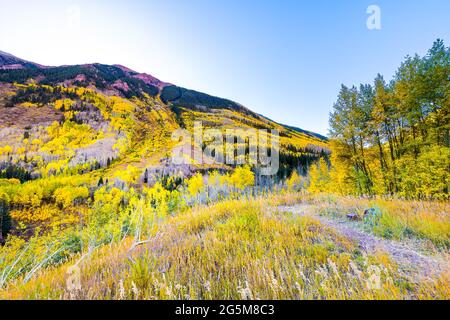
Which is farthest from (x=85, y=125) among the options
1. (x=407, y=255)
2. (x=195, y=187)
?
(x=407, y=255)

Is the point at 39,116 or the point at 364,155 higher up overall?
the point at 39,116

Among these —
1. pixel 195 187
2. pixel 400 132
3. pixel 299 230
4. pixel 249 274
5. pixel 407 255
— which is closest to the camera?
pixel 249 274

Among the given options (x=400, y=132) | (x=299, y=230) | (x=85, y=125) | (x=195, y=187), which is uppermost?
(x=85, y=125)

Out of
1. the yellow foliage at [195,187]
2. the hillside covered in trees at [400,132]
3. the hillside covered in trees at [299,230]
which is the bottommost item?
the yellow foliage at [195,187]

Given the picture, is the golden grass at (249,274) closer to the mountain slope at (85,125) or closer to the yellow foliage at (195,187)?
the yellow foliage at (195,187)

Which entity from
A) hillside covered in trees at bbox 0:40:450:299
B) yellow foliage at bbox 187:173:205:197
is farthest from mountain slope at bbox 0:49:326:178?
yellow foliage at bbox 187:173:205:197

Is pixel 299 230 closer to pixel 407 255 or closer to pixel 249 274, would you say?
pixel 407 255

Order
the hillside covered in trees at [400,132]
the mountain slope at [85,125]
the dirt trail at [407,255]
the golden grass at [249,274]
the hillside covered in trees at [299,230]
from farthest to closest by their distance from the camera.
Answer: the mountain slope at [85,125]
the hillside covered in trees at [400,132]
the dirt trail at [407,255]
the hillside covered in trees at [299,230]
the golden grass at [249,274]

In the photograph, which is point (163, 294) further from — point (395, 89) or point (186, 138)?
point (186, 138)

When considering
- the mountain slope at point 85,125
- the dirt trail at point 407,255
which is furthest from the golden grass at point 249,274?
the mountain slope at point 85,125

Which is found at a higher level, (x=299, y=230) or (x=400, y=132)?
(x=400, y=132)
